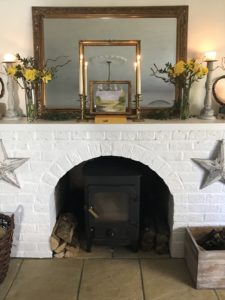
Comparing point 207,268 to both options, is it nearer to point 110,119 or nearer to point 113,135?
point 113,135

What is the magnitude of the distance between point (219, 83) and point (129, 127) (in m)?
0.83

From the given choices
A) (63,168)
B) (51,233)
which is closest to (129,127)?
(63,168)

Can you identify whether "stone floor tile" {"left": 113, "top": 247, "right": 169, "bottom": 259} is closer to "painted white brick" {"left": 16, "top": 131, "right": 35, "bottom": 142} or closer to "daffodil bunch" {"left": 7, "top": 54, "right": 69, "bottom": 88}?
"painted white brick" {"left": 16, "top": 131, "right": 35, "bottom": 142}

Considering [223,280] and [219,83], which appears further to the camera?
[219,83]

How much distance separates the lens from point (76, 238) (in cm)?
261

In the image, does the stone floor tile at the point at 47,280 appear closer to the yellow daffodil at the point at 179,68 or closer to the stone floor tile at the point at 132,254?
the stone floor tile at the point at 132,254

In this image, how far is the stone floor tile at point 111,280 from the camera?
80.2 inches

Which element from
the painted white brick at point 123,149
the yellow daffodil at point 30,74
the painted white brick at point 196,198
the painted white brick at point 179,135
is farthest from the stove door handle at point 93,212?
the yellow daffodil at point 30,74

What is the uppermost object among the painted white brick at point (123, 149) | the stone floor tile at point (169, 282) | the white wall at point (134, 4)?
the white wall at point (134, 4)

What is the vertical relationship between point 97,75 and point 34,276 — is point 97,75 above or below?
above

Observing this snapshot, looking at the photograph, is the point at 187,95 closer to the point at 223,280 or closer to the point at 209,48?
the point at 209,48

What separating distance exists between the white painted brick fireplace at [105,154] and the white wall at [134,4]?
0.62 metres

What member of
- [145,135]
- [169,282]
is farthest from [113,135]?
[169,282]

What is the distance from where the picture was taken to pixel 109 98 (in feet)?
7.83
